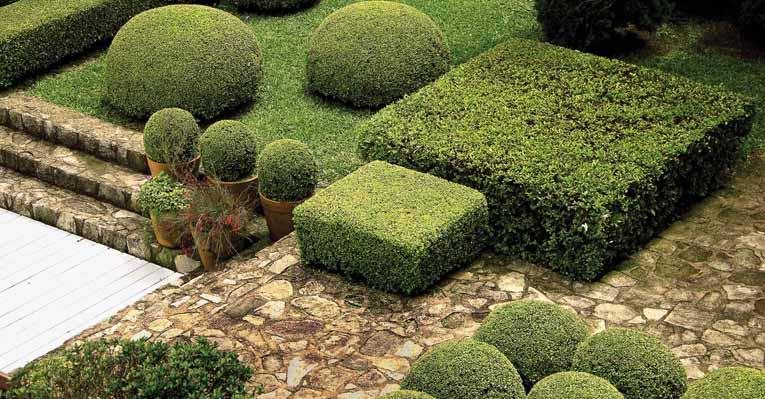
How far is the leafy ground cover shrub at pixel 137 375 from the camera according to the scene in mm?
6766

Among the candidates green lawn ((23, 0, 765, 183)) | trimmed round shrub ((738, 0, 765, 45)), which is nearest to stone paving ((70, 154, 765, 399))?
green lawn ((23, 0, 765, 183))

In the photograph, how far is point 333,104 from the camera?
12148mm

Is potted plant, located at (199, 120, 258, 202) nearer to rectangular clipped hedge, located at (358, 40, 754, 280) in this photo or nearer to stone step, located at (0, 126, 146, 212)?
rectangular clipped hedge, located at (358, 40, 754, 280)

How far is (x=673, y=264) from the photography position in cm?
921

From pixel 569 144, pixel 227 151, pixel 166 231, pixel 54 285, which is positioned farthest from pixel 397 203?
pixel 54 285

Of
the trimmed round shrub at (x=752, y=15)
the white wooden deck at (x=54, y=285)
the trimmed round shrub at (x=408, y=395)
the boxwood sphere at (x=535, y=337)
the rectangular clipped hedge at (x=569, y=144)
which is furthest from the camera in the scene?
the trimmed round shrub at (x=752, y=15)

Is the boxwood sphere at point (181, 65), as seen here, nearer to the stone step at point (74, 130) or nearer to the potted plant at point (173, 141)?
the stone step at point (74, 130)

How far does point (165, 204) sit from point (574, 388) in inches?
195

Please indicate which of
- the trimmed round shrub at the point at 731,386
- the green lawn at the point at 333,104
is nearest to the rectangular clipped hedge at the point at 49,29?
the green lawn at the point at 333,104

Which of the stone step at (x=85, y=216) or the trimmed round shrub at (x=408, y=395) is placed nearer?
the trimmed round shrub at (x=408, y=395)

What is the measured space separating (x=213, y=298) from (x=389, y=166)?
77.0 inches

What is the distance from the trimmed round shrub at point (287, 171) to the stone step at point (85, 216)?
1.17 meters

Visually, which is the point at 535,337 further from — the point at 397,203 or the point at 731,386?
the point at 397,203

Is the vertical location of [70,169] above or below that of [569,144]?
below
